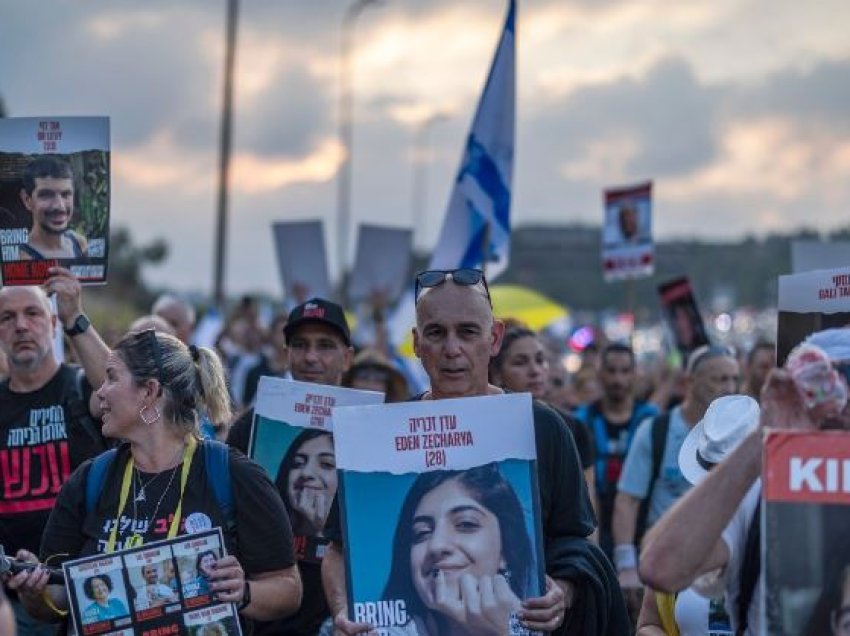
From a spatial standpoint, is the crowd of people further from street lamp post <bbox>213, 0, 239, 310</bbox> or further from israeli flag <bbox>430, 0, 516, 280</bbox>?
street lamp post <bbox>213, 0, 239, 310</bbox>

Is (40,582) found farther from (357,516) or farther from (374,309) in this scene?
(374,309)

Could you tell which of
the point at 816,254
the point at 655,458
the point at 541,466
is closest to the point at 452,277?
the point at 541,466

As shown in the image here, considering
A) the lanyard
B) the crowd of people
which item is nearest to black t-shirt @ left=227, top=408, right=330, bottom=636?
the crowd of people

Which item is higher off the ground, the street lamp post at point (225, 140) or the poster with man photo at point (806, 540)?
the street lamp post at point (225, 140)

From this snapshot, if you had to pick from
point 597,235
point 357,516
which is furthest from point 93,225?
point 597,235

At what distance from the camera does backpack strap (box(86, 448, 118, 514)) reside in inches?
194

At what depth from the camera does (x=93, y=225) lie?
6.56 m

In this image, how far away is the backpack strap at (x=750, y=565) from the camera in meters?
3.80

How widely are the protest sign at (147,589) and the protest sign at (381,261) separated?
11415 millimetres

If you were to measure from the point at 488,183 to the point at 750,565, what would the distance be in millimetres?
5618

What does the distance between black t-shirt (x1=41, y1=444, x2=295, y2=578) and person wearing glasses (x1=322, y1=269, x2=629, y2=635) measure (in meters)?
0.22

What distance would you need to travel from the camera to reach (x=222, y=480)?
4.91 m

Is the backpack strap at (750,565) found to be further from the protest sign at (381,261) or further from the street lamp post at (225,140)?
the street lamp post at (225,140)

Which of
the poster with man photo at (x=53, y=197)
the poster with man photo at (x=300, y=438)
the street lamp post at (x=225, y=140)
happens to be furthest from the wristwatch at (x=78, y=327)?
the street lamp post at (x=225, y=140)
